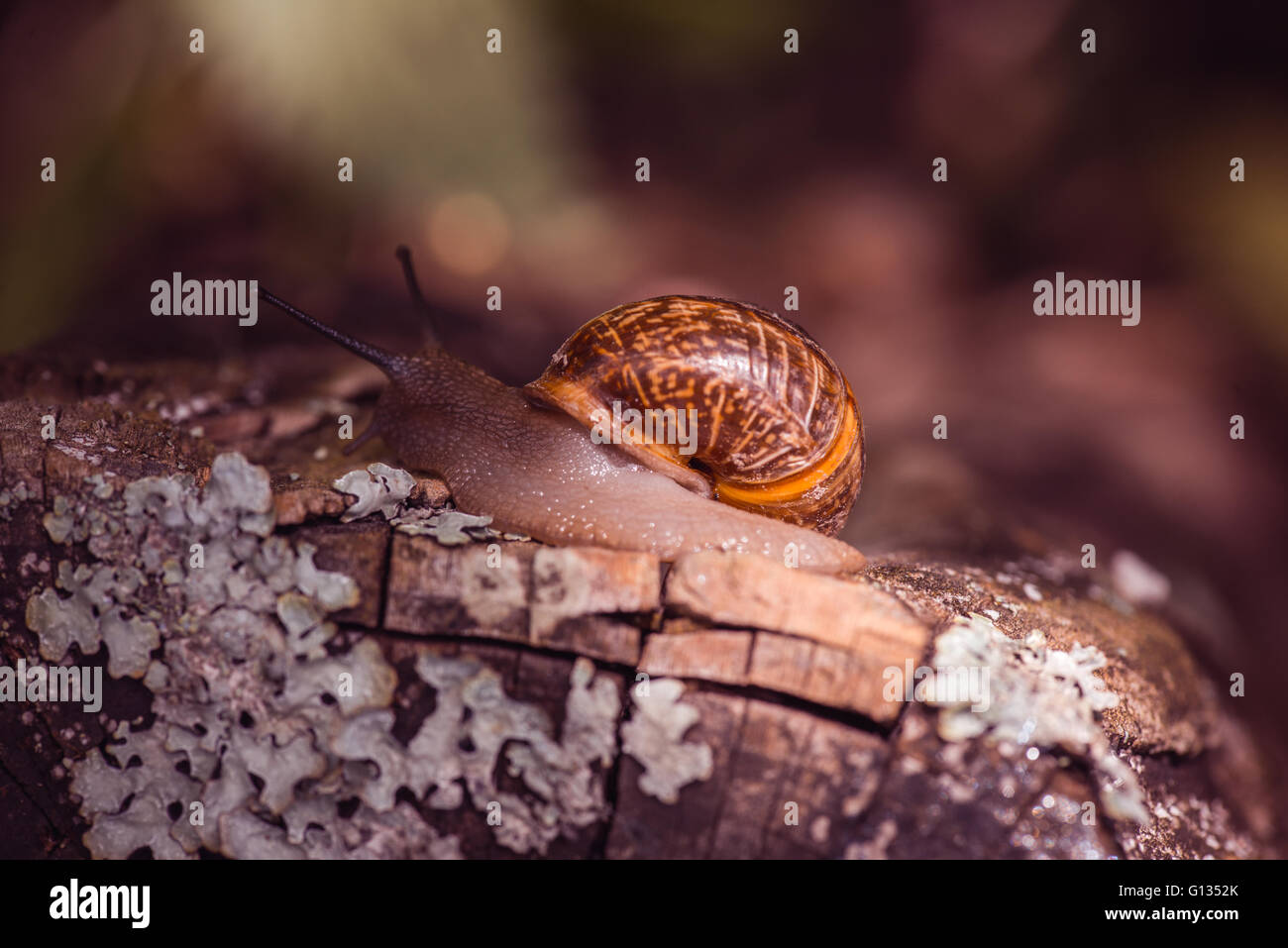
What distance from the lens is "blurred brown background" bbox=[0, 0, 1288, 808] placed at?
3988 millimetres

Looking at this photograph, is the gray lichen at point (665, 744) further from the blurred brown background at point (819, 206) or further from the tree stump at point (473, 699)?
the blurred brown background at point (819, 206)

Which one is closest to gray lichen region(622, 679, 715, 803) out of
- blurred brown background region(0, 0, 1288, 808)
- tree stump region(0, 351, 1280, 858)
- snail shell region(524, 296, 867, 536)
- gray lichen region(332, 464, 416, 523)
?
tree stump region(0, 351, 1280, 858)

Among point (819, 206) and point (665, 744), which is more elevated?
point (819, 206)

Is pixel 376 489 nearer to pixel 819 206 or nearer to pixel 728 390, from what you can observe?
pixel 728 390

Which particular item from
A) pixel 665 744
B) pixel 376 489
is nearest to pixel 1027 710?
pixel 665 744

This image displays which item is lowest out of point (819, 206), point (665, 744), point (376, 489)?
point (665, 744)

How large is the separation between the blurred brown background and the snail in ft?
4.06

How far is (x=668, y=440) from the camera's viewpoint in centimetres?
252

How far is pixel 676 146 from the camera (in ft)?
18.7

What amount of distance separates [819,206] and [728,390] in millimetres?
3944

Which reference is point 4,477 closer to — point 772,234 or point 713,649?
point 713,649

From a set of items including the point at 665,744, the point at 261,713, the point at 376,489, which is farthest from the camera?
the point at 376,489
